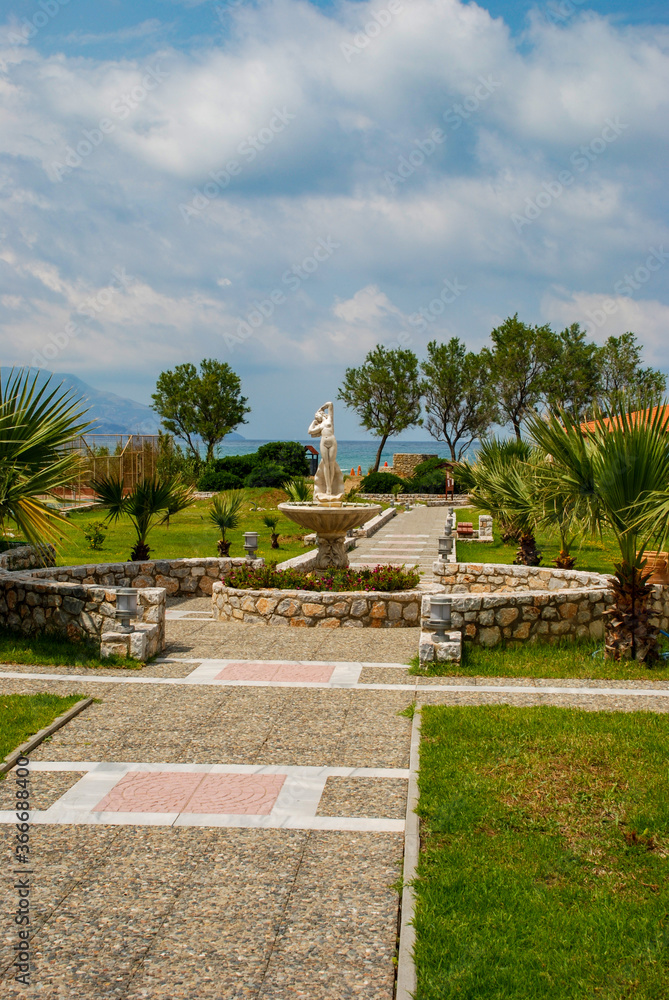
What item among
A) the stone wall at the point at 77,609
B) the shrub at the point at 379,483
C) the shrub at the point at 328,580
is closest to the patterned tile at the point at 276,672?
the stone wall at the point at 77,609

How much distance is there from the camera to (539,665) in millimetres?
8594

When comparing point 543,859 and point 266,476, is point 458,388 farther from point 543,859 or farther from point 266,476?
point 543,859

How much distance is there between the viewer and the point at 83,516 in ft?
→ 87.9

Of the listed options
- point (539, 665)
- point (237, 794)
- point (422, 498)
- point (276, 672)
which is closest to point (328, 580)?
point (276, 672)

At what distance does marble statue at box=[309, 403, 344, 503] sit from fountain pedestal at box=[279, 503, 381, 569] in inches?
11.1

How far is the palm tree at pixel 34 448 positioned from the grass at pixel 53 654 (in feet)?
4.23

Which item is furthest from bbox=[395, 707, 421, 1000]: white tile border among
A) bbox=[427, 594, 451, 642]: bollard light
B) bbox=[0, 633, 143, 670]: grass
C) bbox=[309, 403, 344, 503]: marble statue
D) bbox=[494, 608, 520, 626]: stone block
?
bbox=[309, 403, 344, 503]: marble statue

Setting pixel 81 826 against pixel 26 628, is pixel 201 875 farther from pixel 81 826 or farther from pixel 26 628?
pixel 26 628

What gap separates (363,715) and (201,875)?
288 centimetres

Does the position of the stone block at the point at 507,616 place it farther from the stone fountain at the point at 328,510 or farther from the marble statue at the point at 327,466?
the marble statue at the point at 327,466

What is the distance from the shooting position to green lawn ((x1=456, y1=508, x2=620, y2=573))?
17.6 meters

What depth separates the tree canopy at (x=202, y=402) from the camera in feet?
209

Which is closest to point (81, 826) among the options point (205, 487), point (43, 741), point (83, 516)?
point (43, 741)

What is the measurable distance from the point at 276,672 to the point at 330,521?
483cm
